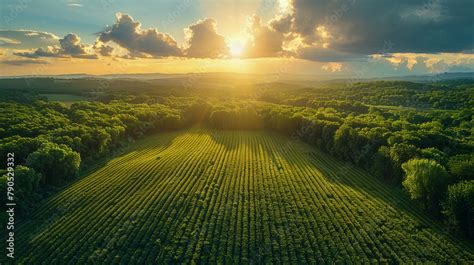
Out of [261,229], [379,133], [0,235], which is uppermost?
[379,133]

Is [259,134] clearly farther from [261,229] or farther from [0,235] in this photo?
[0,235]

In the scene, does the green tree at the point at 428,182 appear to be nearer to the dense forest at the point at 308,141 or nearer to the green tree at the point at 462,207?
the dense forest at the point at 308,141

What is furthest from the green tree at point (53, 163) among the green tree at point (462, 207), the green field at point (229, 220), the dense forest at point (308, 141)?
the green tree at point (462, 207)

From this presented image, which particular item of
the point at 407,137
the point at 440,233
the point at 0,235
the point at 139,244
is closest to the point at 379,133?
the point at 407,137

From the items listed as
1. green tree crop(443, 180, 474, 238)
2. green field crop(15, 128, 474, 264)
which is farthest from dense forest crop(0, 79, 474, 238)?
green field crop(15, 128, 474, 264)

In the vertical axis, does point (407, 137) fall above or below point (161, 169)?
above

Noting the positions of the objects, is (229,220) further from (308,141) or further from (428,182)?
(308,141)
